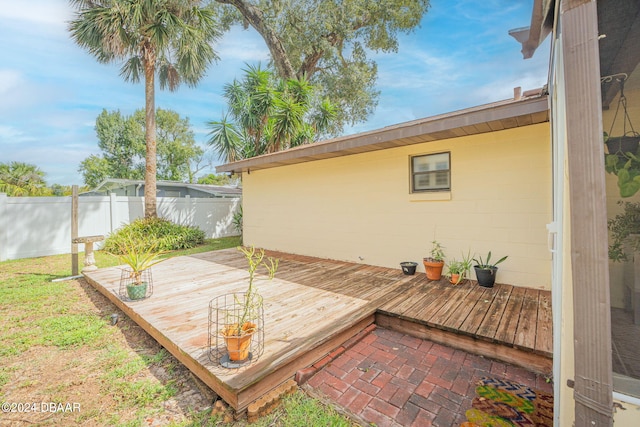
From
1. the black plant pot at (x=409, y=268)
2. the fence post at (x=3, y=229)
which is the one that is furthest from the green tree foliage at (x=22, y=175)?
the black plant pot at (x=409, y=268)

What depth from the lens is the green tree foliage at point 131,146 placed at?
24266 mm

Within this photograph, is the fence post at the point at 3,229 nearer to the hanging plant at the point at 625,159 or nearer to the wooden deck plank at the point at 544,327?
the wooden deck plank at the point at 544,327

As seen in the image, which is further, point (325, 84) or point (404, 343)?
point (325, 84)

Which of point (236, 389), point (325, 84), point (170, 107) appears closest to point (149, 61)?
point (325, 84)

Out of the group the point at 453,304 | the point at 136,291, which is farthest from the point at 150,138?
the point at 453,304

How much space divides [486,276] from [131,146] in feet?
97.0

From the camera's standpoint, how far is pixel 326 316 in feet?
9.81

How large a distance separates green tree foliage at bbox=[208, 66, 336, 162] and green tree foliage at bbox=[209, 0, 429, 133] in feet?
7.33

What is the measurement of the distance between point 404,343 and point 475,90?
10.5 meters

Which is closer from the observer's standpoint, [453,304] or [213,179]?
[453,304]

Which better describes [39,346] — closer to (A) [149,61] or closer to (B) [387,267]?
(B) [387,267]

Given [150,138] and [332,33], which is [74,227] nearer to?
[150,138]

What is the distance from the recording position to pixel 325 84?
1280cm

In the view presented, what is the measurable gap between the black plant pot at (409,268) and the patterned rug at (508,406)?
8.32 ft
